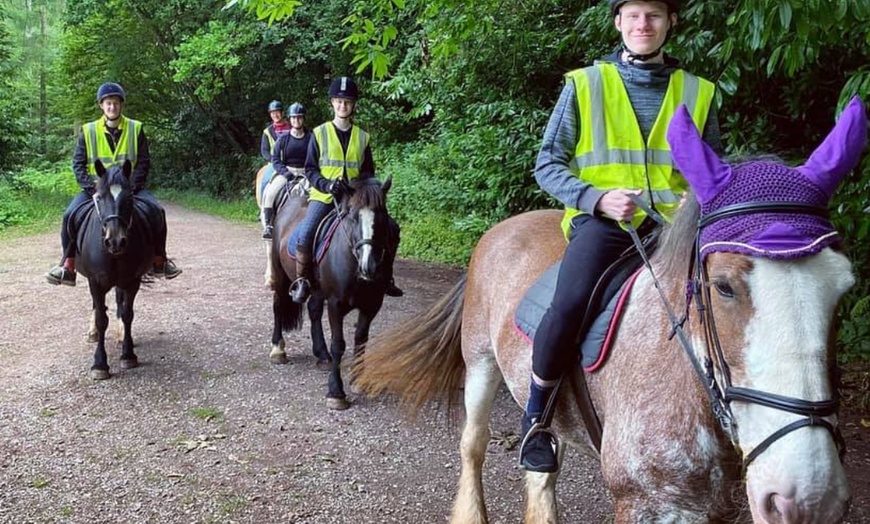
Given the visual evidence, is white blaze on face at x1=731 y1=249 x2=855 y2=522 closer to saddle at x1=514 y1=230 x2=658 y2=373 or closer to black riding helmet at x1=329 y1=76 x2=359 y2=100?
saddle at x1=514 y1=230 x2=658 y2=373

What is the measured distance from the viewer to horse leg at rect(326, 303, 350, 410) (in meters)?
5.55

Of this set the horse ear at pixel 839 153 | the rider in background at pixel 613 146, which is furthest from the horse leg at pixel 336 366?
the horse ear at pixel 839 153

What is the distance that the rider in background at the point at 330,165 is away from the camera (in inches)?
245

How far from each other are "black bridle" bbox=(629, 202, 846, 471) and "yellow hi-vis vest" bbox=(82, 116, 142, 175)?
5.86 metres

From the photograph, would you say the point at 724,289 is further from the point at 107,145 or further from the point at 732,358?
the point at 107,145

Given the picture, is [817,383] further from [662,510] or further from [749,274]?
[662,510]

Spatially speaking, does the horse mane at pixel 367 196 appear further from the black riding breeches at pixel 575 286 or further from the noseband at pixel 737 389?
the noseband at pixel 737 389

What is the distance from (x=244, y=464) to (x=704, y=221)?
369 centimetres

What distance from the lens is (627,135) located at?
243cm

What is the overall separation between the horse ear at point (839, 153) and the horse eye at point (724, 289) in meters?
0.35

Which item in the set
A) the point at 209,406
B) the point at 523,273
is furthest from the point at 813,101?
the point at 209,406

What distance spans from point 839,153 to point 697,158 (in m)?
0.34

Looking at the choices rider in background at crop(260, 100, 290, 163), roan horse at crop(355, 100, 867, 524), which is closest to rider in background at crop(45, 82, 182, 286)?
roan horse at crop(355, 100, 867, 524)

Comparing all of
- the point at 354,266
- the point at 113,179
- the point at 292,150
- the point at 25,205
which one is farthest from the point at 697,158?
the point at 25,205
